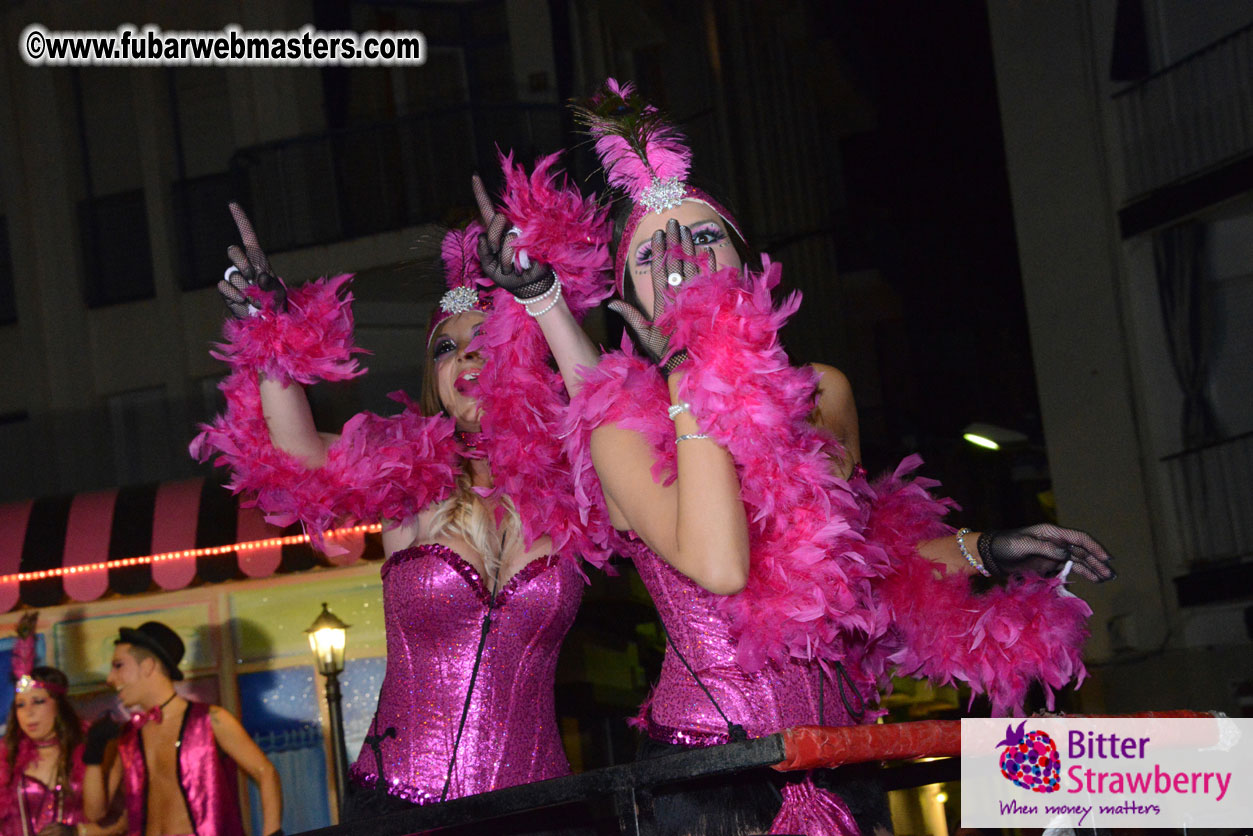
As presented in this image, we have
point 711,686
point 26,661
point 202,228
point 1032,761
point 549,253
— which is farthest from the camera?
point 202,228

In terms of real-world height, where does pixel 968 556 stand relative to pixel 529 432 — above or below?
below

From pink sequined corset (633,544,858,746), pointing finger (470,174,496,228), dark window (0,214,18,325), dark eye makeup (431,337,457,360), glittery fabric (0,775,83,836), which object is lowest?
glittery fabric (0,775,83,836)

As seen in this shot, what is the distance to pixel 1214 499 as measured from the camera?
6281 mm

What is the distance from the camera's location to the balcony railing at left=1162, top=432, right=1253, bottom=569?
6.27 m

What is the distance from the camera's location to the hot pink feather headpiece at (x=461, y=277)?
7.94ft

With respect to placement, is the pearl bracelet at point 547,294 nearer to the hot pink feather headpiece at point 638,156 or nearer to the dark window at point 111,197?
the hot pink feather headpiece at point 638,156

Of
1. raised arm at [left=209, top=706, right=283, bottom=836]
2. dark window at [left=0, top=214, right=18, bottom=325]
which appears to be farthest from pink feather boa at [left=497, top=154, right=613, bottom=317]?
dark window at [left=0, top=214, right=18, bottom=325]

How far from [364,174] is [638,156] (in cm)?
513

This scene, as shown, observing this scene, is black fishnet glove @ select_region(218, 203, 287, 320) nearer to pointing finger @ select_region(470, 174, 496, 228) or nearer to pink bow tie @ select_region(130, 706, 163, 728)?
pointing finger @ select_region(470, 174, 496, 228)

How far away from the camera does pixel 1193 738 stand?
1568 millimetres

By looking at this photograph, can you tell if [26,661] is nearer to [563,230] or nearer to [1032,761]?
[563,230]

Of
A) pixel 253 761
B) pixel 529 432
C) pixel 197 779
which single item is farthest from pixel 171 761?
pixel 529 432

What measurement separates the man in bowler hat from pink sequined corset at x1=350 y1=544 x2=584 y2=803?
2.33 m

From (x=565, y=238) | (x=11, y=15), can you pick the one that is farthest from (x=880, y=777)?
(x=11, y=15)
